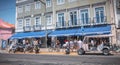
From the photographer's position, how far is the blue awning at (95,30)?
29562 millimetres

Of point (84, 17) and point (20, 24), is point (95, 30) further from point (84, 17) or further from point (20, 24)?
point (20, 24)

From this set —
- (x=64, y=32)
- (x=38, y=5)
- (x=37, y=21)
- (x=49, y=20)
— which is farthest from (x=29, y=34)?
(x=64, y=32)

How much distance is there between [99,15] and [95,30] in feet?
8.10

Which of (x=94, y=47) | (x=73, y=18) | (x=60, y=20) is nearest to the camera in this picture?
(x=94, y=47)

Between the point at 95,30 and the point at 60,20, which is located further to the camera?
the point at 60,20

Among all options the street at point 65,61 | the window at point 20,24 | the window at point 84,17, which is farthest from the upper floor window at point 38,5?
the street at point 65,61

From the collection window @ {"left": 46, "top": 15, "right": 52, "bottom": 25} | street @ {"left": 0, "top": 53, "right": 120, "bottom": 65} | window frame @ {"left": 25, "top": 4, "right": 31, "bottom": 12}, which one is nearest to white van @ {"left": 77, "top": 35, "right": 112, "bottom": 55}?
street @ {"left": 0, "top": 53, "right": 120, "bottom": 65}

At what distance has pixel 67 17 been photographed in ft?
117

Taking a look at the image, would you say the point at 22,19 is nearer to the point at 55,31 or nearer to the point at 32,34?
the point at 32,34

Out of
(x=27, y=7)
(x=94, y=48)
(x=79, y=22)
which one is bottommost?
(x=94, y=48)

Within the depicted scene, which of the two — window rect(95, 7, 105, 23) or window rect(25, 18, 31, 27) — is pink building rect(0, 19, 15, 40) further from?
window rect(95, 7, 105, 23)

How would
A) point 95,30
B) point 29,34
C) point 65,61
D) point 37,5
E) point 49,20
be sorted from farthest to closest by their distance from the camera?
point 37,5
point 29,34
point 49,20
point 95,30
point 65,61

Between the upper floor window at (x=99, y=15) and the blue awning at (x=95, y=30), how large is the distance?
3.18 feet

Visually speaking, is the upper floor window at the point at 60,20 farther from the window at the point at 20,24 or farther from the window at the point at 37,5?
the window at the point at 20,24
